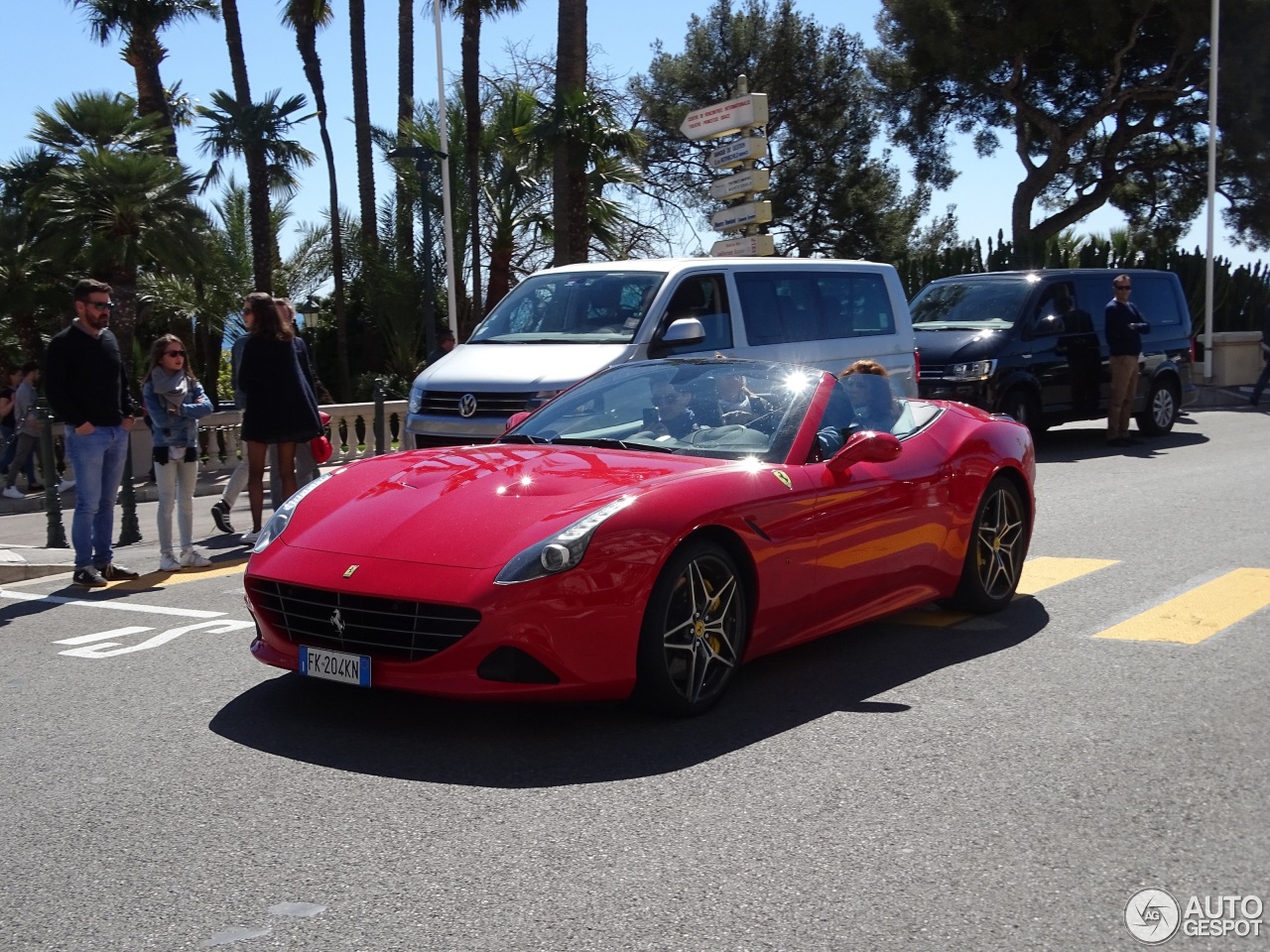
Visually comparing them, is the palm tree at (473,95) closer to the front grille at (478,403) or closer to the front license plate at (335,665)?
the front grille at (478,403)

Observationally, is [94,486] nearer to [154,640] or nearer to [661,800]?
[154,640]

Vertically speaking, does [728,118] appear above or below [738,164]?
above

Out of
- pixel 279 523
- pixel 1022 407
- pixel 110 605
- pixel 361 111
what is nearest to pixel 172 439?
pixel 110 605

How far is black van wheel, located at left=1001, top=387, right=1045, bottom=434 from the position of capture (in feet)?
53.6

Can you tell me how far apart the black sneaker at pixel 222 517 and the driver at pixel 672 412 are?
5.95m

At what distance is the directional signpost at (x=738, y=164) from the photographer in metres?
18.8

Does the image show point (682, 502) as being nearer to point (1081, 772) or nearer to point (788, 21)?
point (1081, 772)

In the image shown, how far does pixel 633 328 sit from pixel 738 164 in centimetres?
904

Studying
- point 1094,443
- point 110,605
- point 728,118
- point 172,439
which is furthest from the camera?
point 728,118

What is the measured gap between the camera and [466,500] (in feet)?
18.8

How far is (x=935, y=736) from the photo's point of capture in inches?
216

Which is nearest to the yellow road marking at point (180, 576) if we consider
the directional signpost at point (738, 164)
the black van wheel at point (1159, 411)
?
the directional signpost at point (738, 164)

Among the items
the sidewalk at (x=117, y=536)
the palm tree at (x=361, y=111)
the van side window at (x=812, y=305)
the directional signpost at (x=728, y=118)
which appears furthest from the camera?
the palm tree at (x=361, y=111)

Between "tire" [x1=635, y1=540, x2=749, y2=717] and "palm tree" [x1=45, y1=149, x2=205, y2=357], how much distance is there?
20892mm
